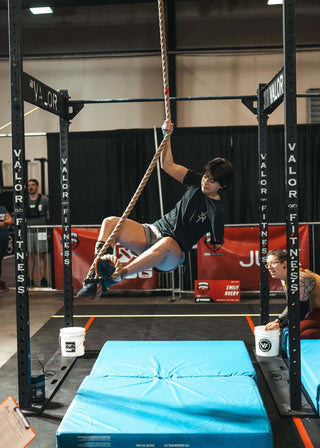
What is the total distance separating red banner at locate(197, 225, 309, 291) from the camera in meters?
8.31

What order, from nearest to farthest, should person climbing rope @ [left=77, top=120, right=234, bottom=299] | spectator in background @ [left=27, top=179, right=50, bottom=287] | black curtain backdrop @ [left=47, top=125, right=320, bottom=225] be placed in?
person climbing rope @ [left=77, top=120, right=234, bottom=299]
black curtain backdrop @ [left=47, top=125, right=320, bottom=225]
spectator in background @ [left=27, top=179, right=50, bottom=287]

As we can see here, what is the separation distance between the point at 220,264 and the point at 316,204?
81.2 inches

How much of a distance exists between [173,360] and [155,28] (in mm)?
7990

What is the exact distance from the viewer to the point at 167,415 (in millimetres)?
3529

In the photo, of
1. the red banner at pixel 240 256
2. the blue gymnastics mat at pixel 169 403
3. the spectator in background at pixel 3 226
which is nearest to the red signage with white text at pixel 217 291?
the red banner at pixel 240 256

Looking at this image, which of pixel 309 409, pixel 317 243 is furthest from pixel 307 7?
pixel 309 409

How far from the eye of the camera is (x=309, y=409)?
166 inches

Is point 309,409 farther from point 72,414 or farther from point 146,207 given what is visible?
point 146,207

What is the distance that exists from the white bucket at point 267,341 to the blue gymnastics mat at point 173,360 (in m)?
0.44

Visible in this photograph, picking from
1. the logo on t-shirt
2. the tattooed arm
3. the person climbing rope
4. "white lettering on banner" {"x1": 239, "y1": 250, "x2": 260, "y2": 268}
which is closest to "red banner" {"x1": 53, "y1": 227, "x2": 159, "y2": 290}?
"white lettering on banner" {"x1": 239, "y1": 250, "x2": 260, "y2": 268}

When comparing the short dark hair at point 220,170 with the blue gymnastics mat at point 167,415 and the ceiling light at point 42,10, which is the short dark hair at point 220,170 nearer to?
the blue gymnastics mat at point 167,415

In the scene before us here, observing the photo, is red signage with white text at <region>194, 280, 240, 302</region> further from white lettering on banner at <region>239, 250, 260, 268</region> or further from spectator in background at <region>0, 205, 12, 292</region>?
spectator in background at <region>0, 205, 12, 292</region>

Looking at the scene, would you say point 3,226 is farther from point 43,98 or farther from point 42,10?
point 42,10

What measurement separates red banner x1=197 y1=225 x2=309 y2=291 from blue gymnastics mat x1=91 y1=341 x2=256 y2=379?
10.6 feet
